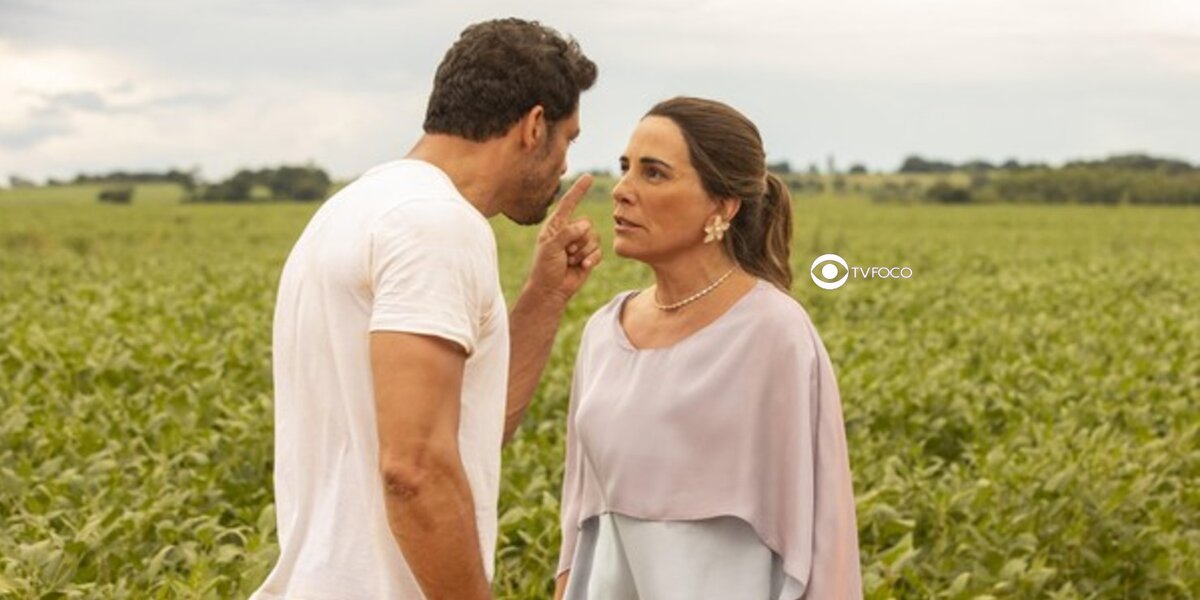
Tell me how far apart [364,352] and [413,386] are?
16cm

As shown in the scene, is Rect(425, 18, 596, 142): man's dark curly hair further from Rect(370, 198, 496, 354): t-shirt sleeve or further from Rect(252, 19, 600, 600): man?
Rect(370, 198, 496, 354): t-shirt sleeve

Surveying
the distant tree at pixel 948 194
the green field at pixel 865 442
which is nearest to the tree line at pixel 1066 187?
the distant tree at pixel 948 194

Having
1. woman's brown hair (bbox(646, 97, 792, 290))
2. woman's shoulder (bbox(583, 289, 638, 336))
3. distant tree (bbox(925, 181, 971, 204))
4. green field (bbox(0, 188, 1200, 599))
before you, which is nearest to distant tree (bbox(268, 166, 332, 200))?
distant tree (bbox(925, 181, 971, 204))

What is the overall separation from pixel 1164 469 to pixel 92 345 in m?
7.00

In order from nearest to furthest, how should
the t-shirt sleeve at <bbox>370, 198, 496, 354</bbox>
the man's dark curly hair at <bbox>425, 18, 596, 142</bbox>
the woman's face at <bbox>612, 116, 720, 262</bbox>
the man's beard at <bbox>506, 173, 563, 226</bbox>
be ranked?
the t-shirt sleeve at <bbox>370, 198, 496, 354</bbox>
the man's dark curly hair at <bbox>425, 18, 596, 142</bbox>
the man's beard at <bbox>506, 173, 563, 226</bbox>
the woman's face at <bbox>612, 116, 720, 262</bbox>

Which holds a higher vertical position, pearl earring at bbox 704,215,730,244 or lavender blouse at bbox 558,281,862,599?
Answer: pearl earring at bbox 704,215,730,244

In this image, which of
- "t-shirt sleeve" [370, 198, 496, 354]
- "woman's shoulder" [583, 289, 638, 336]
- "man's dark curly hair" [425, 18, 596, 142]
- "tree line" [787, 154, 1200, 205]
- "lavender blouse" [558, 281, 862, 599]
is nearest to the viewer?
"t-shirt sleeve" [370, 198, 496, 354]

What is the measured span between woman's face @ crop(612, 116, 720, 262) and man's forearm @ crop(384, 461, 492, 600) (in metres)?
0.94

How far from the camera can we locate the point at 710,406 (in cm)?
376

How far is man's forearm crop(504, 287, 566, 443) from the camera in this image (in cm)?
386

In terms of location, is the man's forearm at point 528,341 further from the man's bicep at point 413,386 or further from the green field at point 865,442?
the green field at point 865,442

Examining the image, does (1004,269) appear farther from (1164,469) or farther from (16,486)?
(16,486)

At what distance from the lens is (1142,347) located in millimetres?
13531

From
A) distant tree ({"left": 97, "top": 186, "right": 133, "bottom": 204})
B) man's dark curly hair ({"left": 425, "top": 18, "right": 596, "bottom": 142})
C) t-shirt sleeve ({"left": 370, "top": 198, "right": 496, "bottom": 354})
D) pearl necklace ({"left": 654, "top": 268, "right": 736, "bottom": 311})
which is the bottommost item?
distant tree ({"left": 97, "top": 186, "right": 133, "bottom": 204})
